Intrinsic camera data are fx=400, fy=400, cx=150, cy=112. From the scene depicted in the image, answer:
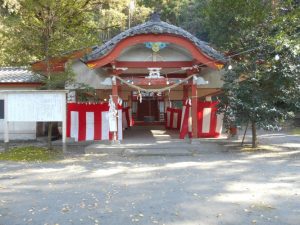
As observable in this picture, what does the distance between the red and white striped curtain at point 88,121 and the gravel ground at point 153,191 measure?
304cm

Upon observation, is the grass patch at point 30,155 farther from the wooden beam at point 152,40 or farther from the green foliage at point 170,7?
the green foliage at point 170,7

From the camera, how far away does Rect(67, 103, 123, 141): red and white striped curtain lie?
47.8ft

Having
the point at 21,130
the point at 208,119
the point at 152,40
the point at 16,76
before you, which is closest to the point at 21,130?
the point at 21,130

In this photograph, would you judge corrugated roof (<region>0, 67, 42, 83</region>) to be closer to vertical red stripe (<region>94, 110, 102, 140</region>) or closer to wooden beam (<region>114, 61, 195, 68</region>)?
vertical red stripe (<region>94, 110, 102, 140</region>)

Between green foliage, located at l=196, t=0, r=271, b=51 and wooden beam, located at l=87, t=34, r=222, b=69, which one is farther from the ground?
green foliage, located at l=196, t=0, r=271, b=51

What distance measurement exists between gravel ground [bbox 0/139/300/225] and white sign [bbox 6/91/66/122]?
1.73 metres

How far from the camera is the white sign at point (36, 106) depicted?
12.4 m

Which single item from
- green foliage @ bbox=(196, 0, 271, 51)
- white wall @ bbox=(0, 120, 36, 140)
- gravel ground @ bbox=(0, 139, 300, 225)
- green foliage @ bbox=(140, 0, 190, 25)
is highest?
green foliage @ bbox=(140, 0, 190, 25)

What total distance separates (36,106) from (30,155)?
1.52 m

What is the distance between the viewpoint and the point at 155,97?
25.4 m

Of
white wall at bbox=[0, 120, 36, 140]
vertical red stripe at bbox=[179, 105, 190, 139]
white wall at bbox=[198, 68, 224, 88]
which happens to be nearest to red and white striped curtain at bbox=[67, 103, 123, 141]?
vertical red stripe at bbox=[179, 105, 190, 139]

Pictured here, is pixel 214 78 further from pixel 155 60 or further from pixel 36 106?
pixel 36 106

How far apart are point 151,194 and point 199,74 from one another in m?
7.91

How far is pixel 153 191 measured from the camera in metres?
7.52
